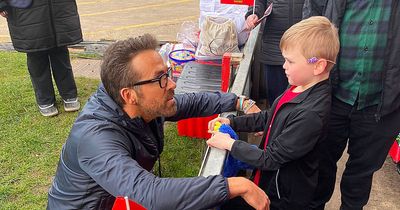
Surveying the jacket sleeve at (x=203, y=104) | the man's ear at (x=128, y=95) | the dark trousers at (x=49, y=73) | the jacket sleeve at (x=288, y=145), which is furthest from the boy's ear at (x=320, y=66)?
the dark trousers at (x=49, y=73)

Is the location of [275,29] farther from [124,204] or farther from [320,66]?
[124,204]

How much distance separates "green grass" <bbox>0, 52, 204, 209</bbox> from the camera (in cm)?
364

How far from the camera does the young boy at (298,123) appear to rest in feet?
6.61

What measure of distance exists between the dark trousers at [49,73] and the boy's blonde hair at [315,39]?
11.4 ft

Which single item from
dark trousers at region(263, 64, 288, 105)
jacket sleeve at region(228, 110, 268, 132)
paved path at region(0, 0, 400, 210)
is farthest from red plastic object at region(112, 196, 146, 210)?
paved path at region(0, 0, 400, 210)

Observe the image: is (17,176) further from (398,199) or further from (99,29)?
(99,29)

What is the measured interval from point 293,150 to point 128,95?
88cm

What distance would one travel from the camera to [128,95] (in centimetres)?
203

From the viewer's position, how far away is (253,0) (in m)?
3.65

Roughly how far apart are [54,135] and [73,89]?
716 mm

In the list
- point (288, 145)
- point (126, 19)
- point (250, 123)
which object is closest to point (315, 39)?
point (288, 145)

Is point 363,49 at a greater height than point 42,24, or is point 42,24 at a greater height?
point 363,49

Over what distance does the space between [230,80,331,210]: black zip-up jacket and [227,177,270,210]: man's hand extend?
0.30 m

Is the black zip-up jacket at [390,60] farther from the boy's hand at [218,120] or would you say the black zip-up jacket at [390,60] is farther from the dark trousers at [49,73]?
the dark trousers at [49,73]
